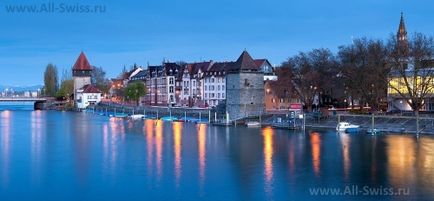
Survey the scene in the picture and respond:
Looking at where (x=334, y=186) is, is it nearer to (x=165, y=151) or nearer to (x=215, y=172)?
(x=215, y=172)

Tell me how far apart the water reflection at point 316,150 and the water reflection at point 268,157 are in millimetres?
2611

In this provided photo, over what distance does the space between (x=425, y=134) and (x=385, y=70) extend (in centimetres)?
1131

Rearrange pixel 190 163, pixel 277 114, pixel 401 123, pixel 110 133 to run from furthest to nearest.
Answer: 1. pixel 277 114
2. pixel 110 133
3. pixel 401 123
4. pixel 190 163

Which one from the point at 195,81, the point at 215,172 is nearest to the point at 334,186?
the point at 215,172

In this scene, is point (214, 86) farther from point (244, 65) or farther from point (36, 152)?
point (36, 152)

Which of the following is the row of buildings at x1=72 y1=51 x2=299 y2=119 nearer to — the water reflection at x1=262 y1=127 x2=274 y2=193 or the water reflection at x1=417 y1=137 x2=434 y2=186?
the water reflection at x1=262 y1=127 x2=274 y2=193

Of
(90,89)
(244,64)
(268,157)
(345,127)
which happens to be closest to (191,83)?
(244,64)

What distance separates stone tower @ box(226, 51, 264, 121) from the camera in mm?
67750

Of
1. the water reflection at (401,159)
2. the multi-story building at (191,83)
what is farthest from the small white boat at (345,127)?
the multi-story building at (191,83)

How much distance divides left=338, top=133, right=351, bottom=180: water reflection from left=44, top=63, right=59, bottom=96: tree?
361 ft

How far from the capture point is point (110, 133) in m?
57.4

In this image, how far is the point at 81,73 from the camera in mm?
137125

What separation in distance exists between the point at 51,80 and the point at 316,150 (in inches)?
4691

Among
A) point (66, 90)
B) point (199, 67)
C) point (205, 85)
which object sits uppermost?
point (199, 67)
